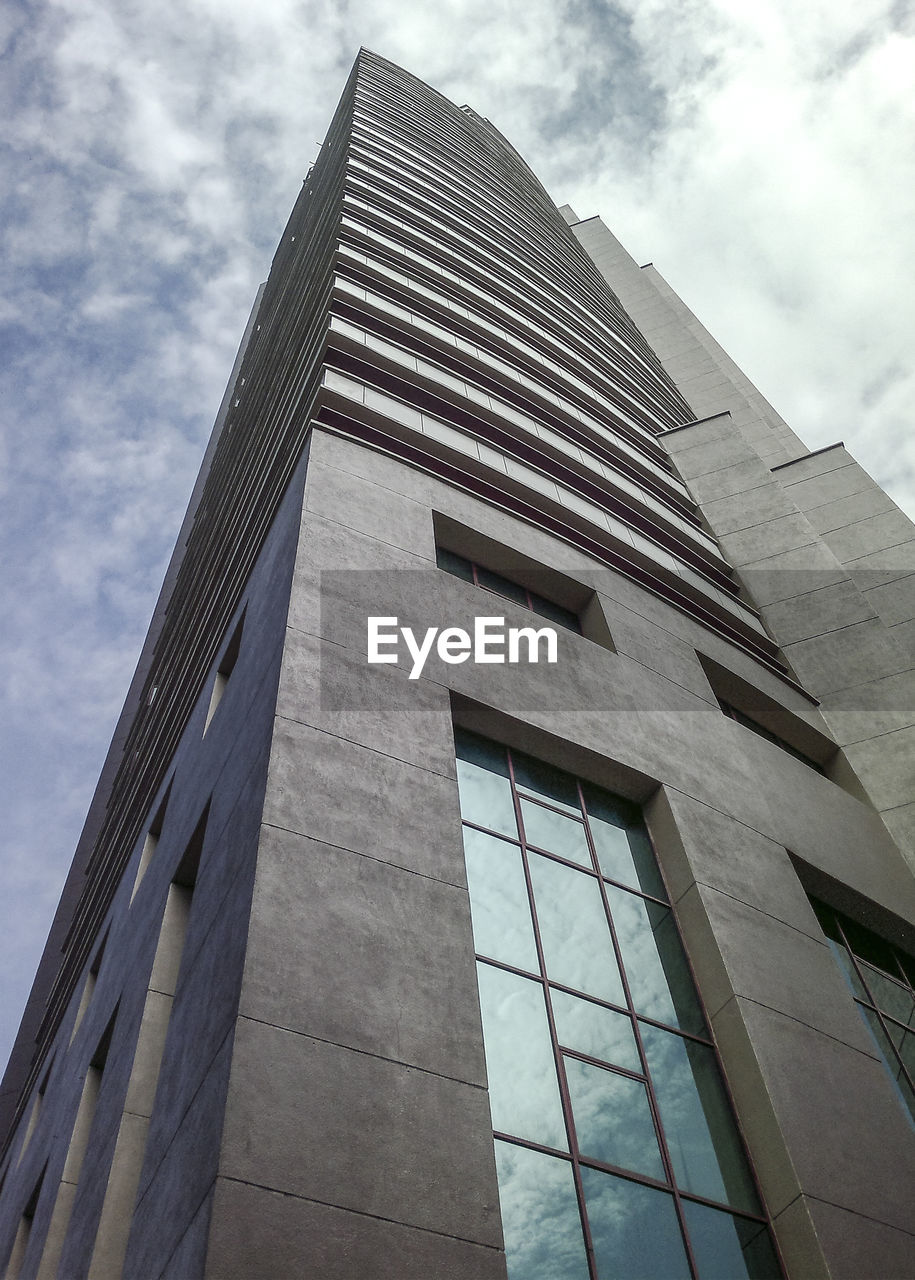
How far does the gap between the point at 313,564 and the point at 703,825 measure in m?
6.19

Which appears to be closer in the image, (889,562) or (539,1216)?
(539,1216)

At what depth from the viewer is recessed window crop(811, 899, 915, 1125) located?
43.3ft

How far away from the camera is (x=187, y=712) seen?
1897cm

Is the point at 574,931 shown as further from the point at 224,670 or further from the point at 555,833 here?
the point at 224,670

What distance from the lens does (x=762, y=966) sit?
12.0 meters

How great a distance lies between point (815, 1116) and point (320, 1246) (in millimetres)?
5893

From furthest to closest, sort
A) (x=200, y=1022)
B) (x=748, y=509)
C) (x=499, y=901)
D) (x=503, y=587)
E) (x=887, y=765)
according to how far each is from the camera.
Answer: (x=748, y=509) → (x=887, y=765) → (x=503, y=587) → (x=499, y=901) → (x=200, y=1022)

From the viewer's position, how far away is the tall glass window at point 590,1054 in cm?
905

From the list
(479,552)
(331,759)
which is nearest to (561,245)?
(479,552)

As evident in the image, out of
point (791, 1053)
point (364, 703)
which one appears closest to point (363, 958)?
point (364, 703)

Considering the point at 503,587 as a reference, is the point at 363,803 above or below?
below

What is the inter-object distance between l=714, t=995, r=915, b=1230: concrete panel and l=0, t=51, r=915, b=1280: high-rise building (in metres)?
0.05

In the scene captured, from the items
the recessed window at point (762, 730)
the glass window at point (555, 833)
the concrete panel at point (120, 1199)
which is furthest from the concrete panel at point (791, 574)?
the concrete panel at point (120, 1199)

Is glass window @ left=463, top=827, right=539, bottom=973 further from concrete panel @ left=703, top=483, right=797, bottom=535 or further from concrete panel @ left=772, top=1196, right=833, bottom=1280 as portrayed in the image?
concrete panel @ left=703, top=483, right=797, bottom=535
